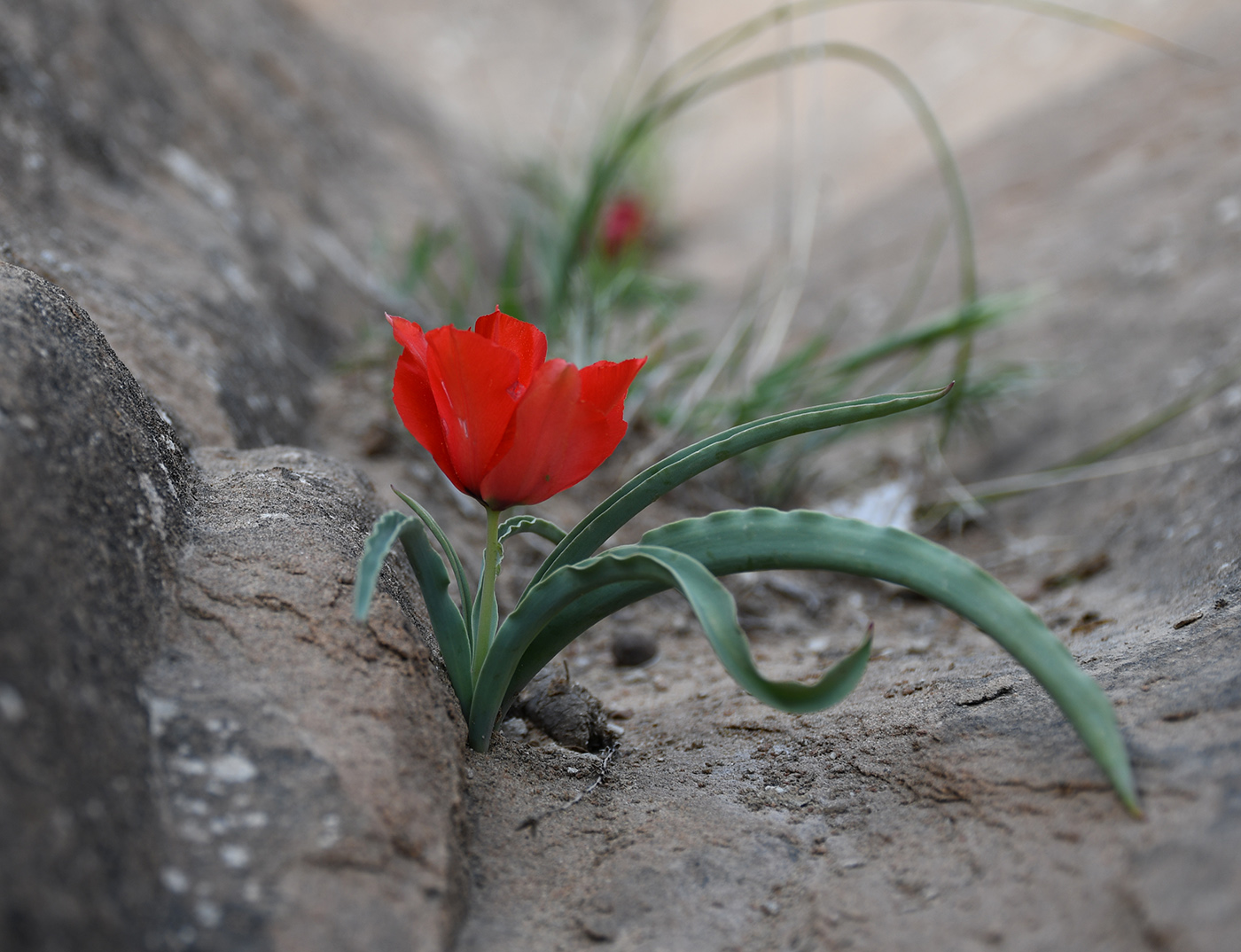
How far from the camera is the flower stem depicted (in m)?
0.70

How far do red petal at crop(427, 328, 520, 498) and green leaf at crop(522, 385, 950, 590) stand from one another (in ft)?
0.37

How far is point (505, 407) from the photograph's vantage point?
635mm

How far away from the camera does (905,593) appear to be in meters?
1.52

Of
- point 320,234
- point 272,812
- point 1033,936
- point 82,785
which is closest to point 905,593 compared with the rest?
point 1033,936

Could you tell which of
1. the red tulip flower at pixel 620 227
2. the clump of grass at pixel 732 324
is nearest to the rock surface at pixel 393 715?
the clump of grass at pixel 732 324

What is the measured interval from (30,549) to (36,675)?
3.1 inches

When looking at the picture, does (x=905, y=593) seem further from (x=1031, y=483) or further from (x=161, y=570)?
(x=161, y=570)

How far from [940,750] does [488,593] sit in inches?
16.6

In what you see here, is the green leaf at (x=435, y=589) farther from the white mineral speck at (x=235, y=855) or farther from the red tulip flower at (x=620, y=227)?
the red tulip flower at (x=620, y=227)

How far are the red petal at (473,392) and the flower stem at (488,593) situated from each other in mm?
62

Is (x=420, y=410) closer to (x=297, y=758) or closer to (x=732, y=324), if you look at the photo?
(x=297, y=758)

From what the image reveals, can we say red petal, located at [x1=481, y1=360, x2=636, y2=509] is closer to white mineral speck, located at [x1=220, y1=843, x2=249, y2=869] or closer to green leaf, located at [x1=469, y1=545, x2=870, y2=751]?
green leaf, located at [x1=469, y1=545, x2=870, y2=751]

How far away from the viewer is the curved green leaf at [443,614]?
0.69m

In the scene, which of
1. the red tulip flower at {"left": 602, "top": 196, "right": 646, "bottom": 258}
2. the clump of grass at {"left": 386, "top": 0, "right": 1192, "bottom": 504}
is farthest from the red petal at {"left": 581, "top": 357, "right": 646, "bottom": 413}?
the red tulip flower at {"left": 602, "top": 196, "right": 646, "bottom": 258}
